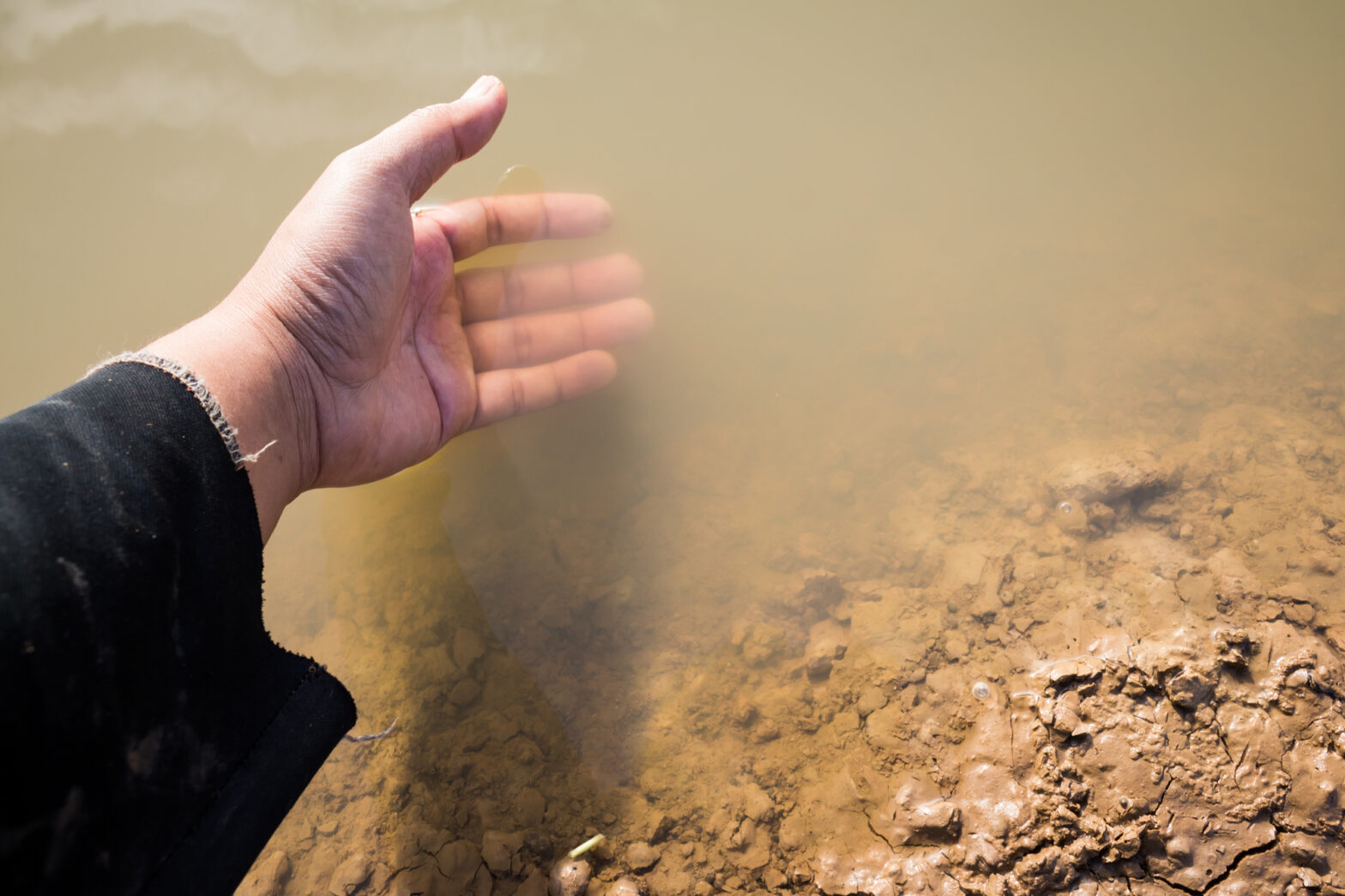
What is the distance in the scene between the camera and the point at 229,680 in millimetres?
1417

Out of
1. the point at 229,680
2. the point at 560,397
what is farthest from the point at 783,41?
the point at 229,680

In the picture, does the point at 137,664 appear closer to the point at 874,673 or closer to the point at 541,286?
the point at 874,673

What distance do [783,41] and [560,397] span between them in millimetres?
2421

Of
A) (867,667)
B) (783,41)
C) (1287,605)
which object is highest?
(783,41)

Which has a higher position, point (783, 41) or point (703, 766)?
point (783, 41)

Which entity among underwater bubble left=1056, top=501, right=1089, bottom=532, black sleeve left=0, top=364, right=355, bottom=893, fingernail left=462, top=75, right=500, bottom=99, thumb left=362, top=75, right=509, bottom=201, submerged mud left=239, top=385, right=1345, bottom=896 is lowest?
submerged mud left=239, top=385, right=1345, bottom=896

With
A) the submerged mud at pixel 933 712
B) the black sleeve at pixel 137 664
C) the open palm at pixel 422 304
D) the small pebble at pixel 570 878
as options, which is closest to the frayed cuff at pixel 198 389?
the black sleeve at pixel 137 664

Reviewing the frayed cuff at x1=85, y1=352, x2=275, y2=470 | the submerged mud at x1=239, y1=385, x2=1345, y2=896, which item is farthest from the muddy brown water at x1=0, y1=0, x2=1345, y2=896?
the frayed cuff at x1=85, y1=352, x2=275, y2=470

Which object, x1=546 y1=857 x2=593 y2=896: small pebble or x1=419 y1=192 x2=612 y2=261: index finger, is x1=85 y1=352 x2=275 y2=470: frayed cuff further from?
x1=546 y1=857 x2=593 y2=896: small pebble

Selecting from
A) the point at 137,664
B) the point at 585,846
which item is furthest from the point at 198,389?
the point at 585,846

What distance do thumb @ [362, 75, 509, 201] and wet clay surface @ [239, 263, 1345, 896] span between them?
1128 mm

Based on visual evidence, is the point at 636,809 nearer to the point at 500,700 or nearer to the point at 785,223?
the point at 500,700

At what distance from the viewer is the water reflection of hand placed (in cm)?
176

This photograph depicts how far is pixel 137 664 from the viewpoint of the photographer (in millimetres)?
1213
